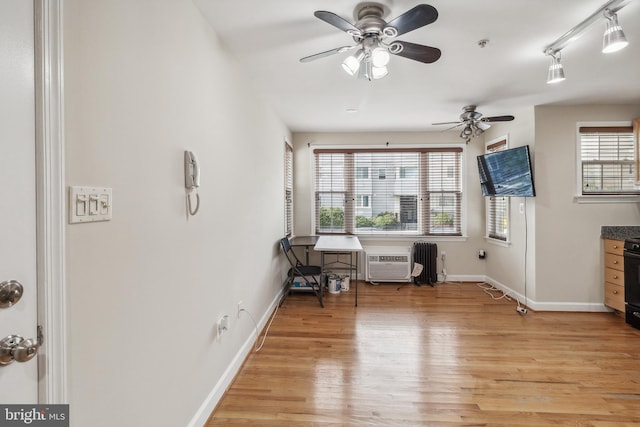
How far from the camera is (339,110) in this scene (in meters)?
3.91

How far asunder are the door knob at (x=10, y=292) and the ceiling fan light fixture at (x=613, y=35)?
2897 mm

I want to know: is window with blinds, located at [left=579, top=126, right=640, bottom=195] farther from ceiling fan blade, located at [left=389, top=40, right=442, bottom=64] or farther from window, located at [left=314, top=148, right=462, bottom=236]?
ceiling fan blade, located at [left=389, top=40, right=442, bottom=64]

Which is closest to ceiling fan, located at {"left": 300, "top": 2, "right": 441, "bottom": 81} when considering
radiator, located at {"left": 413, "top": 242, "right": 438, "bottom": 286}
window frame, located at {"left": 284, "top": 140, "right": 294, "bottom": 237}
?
window frame, located at {"left": 284, "top": 140, "right": 294, "bottom": 237}

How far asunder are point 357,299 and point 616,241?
10.1ft

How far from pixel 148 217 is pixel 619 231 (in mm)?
4841

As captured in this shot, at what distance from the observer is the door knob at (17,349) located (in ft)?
2.60

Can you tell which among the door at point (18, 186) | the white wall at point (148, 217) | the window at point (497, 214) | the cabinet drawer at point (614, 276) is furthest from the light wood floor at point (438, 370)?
the door at point (18, 186)

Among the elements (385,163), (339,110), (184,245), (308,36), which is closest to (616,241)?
(385,163)

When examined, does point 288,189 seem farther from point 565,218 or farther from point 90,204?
point 90,204

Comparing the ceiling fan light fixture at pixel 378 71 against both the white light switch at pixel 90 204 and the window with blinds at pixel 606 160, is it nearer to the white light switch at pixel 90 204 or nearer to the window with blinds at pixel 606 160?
the white light switch at pixel 90 204

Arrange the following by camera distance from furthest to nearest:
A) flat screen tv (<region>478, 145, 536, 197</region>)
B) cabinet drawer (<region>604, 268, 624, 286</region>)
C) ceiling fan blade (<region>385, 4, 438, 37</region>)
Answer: flat screen tv (<region>478, 145, 536, 197</region>) → cabinet drawer (<region>604, 268, 624, 286</region>) → ceiling fan blade (<region>385, 4, 438, 37</region>)

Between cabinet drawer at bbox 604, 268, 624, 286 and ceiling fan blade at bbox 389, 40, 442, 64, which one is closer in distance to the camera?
ceiling fan blade at bbox 389, 40, 442, 64

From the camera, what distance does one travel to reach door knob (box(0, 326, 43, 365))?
0.79 metres

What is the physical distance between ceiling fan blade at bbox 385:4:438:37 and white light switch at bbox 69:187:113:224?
159 centimetres
